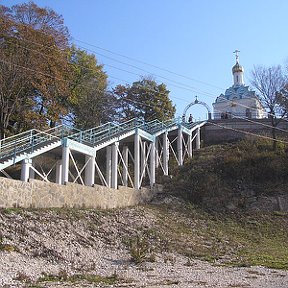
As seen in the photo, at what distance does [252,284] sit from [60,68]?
2354 centimetres

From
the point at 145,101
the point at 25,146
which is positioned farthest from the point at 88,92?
the point at 25,146

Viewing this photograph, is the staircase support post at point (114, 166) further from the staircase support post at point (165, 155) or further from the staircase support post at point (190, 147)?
the staircase support post at point (190, 147)

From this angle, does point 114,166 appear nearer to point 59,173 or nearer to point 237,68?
point 59,173

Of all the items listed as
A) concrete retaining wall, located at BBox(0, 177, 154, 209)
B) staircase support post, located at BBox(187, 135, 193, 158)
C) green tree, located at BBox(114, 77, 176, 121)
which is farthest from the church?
concrete retaining wall, located at BBox(0, 177, 154, 209)

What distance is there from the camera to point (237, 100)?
199ft

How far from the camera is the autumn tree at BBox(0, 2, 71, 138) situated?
28625 millimetres

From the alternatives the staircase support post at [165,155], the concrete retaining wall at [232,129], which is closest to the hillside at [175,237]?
the staircase support post at [165,155]

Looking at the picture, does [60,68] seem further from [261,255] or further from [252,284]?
[252,284]

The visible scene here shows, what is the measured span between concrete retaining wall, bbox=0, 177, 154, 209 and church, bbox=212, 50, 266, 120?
3105 centimetres

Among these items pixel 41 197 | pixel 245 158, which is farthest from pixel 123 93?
pixel 41 197

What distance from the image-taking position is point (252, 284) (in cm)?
1241

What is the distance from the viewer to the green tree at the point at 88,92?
129 ft

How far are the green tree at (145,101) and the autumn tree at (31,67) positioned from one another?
12.0 m

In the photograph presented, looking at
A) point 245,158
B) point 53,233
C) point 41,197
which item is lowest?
point 53,233
